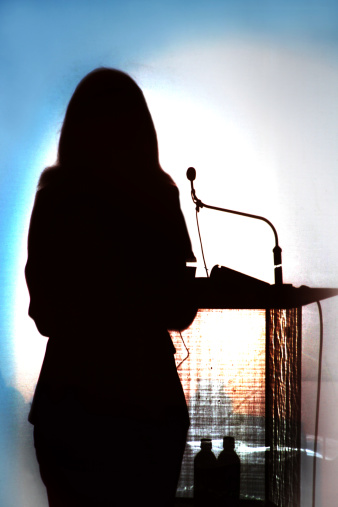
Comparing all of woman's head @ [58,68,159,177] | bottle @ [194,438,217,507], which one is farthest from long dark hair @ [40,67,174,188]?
bottle @ [194,438,217,507]

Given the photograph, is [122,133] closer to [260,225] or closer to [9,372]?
[260,225]

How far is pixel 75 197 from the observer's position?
4.87 ft

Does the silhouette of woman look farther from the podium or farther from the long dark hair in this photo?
the podium

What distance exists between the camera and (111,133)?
5.19 feet

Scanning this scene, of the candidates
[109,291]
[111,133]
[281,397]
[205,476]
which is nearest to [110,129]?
[111,133]

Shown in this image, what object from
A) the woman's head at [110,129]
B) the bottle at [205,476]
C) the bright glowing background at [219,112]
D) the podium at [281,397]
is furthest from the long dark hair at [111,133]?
the bottle at [205,476]

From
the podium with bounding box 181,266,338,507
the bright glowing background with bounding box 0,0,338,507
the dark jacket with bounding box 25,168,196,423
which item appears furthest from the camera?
the bright glowing background with bounding box 0,0,338,507

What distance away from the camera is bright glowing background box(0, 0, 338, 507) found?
1.88 m

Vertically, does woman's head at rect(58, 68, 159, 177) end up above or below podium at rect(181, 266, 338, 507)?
above

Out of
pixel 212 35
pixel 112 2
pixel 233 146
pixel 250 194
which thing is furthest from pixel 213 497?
pixel 112 2

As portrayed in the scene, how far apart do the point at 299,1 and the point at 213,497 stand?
1.74 m

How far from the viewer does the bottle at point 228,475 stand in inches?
56.7

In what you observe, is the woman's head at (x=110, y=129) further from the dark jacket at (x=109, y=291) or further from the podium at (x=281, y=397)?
the podium at (x=281, y=397)

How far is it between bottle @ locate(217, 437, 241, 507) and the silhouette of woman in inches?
5.3
